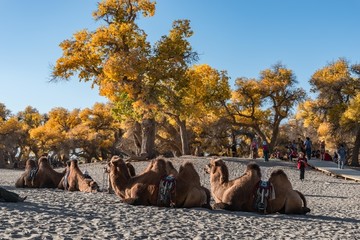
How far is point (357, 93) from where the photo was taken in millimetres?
40312

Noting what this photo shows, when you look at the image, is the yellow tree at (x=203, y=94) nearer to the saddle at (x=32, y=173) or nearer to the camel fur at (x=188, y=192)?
the saddle at (x=32, y=173)

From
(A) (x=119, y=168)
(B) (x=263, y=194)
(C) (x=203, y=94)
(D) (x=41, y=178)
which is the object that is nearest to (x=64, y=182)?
(D) (x=41, y=178)

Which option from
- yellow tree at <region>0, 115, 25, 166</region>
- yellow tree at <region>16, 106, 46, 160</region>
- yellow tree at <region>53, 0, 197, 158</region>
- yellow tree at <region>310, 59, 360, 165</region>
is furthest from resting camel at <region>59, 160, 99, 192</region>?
yellow tree at <region>16, 106, 46, 160</region>

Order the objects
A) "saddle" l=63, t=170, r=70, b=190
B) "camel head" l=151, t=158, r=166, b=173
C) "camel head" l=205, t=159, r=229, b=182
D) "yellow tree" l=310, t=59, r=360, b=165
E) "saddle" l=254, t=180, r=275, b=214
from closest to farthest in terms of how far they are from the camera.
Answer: "saddle" l=254, t=180, r=275, b=214 < "camel head" l=151, t=158, r=166, b=173 < "camel head" l=205, t=159, r=229, b=182 < "saddle" l=63, t=170, r=70, b=190 < "yellow tree" l=310, t=59, r=360, b=165

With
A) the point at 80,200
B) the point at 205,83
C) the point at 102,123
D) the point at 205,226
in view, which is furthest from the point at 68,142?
the point at 205,226

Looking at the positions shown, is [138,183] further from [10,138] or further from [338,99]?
[10,138]

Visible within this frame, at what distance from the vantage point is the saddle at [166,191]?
11172 millimetres

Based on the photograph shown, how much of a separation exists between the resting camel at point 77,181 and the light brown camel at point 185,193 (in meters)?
4.23

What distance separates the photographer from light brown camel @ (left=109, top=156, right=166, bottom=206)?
11.3 meters

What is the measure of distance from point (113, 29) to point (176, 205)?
2032cm

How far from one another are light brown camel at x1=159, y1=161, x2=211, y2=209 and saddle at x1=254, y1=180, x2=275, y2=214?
1.18 m

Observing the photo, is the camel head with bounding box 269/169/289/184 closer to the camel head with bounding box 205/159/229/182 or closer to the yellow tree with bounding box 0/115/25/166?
the camel head with bounding box 205/159/229/182

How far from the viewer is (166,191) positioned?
36.7 ft

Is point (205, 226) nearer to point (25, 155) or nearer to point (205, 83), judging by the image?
point (205, 83)
